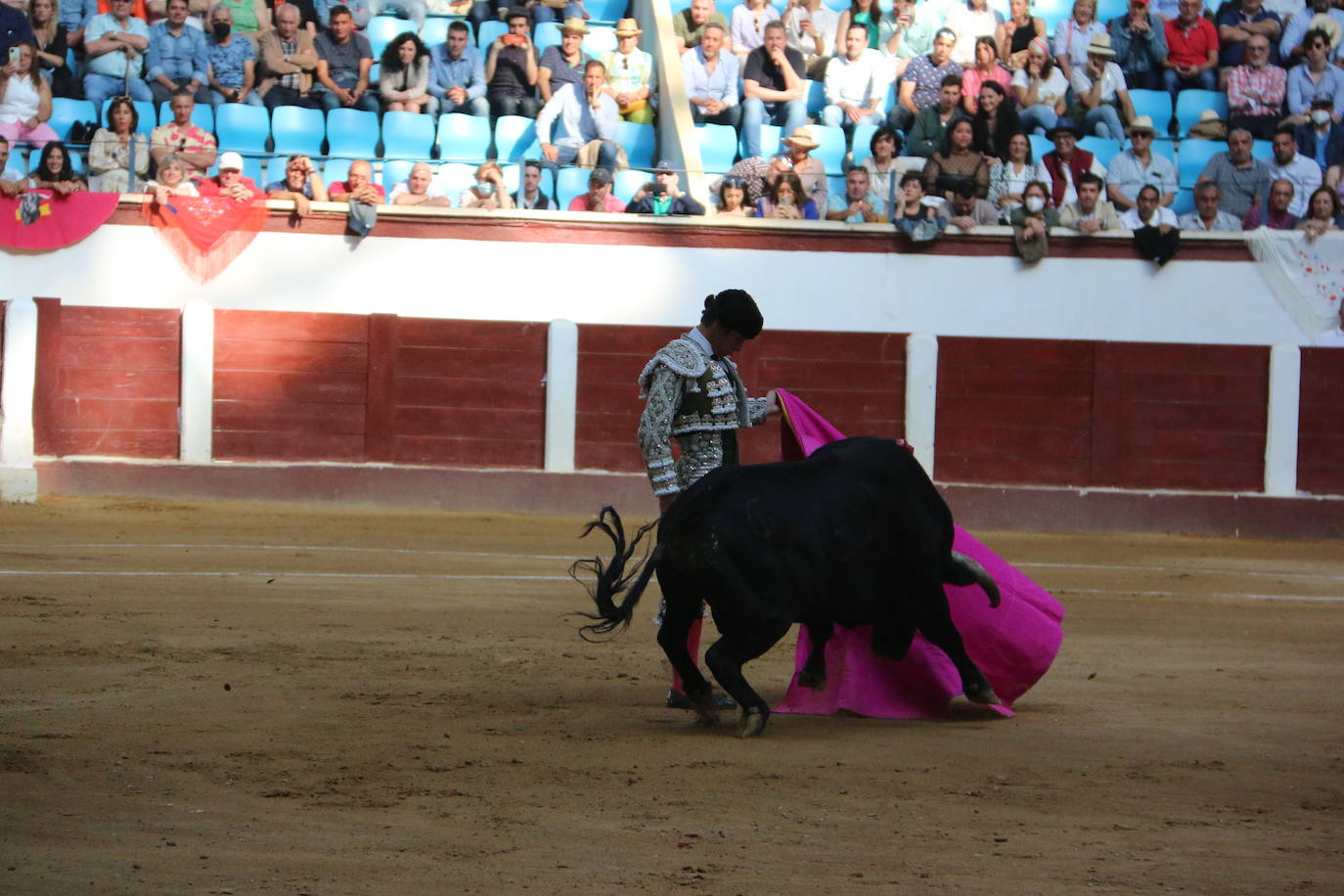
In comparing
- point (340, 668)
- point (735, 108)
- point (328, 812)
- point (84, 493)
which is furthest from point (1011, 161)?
point (328, 812)

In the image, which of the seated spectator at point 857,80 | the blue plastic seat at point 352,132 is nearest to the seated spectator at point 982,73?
the seated spectator at point 857,80

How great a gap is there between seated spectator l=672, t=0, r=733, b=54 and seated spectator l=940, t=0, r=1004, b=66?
1.03 metres

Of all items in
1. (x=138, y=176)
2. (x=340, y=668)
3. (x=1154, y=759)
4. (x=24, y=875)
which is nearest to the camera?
(x=24, y=875)

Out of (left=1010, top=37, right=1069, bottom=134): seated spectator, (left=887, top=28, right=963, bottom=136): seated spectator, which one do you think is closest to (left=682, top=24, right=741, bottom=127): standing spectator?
(left=887, top=28, right=963, bottom=136): seated spectator

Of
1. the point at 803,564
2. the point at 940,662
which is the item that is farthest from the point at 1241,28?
the point at 803,564

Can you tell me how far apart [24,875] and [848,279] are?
9.53 meters

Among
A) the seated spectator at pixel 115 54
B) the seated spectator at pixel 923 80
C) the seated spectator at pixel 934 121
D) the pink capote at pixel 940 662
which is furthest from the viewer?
the seated spectator at pixel 923 80

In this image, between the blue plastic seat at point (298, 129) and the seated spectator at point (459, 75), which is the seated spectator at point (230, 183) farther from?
the seated spectator at point (459, 75)

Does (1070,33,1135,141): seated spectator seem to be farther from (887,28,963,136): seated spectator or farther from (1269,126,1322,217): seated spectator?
(1269,126,1322,217): seated spectator

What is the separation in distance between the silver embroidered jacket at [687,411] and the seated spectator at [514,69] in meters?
8.06

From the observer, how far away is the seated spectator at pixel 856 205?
11844mm

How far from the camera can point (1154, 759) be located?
14.1 ft

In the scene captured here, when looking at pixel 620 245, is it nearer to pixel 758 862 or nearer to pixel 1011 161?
pixel 1011 161

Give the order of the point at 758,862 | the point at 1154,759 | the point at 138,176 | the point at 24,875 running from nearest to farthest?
the point at 24,875, the point at 758,862, the point at 1154,759, the point at 138,176
